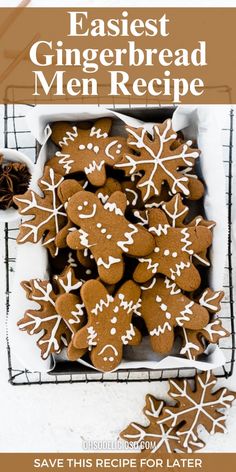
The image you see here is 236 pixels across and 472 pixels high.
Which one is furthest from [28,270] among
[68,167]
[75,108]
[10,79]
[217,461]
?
[217,461]

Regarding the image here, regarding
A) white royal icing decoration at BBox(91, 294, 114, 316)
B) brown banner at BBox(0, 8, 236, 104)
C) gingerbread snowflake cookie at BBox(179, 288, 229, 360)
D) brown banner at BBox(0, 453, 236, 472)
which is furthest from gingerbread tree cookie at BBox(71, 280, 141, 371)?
brown banner at BBox(0, 8, 236, 104)

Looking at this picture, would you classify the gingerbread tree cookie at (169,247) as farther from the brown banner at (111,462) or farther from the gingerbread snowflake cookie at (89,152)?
the brown banner at (111,462)

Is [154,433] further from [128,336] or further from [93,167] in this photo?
[93,167]

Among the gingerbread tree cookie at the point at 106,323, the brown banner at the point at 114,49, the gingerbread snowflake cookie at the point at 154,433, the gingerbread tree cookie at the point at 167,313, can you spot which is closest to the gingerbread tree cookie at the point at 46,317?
the gingerbread tree cookie at the point at 106,323

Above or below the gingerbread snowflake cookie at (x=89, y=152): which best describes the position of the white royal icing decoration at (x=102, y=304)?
below

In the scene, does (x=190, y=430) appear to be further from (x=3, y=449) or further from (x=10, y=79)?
(x=10, y=79)

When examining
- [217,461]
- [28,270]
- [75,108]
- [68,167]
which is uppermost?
[75,108]
